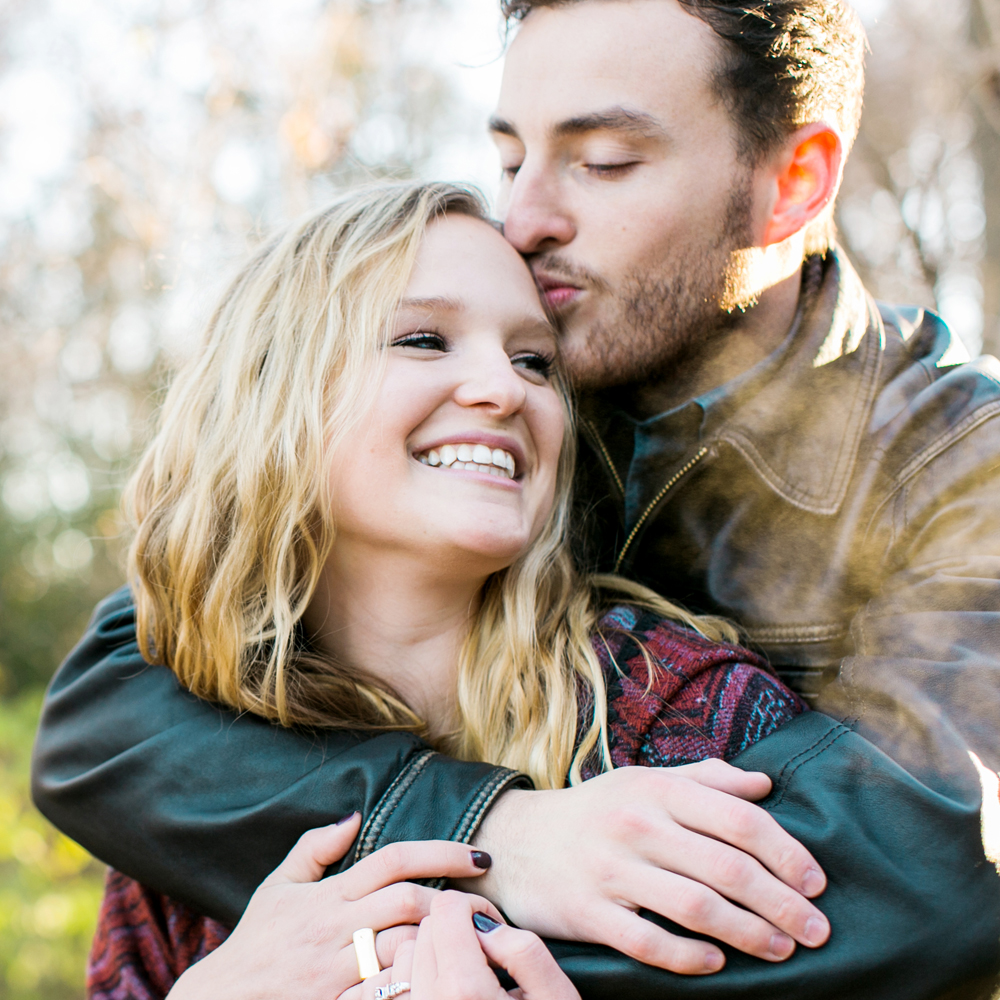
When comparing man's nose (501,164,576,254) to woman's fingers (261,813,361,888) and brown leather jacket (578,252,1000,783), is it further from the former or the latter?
woman's fingers (261,813,361,888)

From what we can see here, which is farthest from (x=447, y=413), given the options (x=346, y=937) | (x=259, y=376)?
(x=346, y=937)

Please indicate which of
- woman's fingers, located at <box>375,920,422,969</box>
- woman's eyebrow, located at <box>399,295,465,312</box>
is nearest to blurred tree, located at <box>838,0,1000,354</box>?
woman's eyebrow, located at <box>399,295,465,312</box>

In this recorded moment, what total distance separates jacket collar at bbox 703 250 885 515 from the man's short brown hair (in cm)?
52

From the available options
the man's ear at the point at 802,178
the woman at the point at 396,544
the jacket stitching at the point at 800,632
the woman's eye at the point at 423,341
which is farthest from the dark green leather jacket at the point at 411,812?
the man's ear at the point at 802,178

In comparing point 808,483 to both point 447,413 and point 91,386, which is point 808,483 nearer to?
point 447,413

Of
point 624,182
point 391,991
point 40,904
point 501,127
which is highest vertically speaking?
point 501,127

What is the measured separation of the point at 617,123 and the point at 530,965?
6.38 ft

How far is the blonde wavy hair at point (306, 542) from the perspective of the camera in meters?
1.92

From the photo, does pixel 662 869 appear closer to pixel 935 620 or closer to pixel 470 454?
pixel 935 620

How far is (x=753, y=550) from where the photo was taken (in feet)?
7.40

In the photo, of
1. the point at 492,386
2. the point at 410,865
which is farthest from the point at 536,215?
the point at 410,865

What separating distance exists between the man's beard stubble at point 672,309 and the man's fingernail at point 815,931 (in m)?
1.41

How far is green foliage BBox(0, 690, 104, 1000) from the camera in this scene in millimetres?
4016

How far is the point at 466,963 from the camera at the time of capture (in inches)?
51.9
